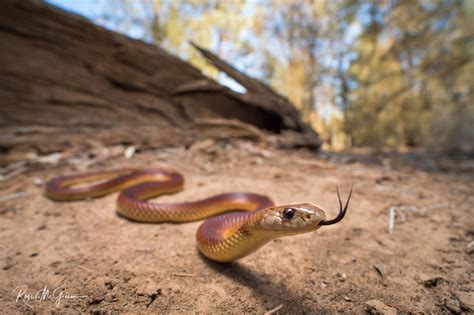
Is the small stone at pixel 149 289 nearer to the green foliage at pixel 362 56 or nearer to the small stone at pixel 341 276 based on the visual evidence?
the small stone at pixel 341 276

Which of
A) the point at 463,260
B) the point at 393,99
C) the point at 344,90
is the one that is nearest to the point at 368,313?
the point at 463,260

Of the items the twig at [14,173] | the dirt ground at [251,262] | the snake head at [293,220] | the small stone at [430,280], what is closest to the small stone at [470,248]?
the dirt ground at [251,262]

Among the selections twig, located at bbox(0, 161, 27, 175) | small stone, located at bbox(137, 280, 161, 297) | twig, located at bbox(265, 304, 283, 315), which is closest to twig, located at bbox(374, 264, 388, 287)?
twig, located at bbox(265, 304, 283, 315)

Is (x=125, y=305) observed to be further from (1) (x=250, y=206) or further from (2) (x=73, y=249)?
(1) (x=250, y=206)

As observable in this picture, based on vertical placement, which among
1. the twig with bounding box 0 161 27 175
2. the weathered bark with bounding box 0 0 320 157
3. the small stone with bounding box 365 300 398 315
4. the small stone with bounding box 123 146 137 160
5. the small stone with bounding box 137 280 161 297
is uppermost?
the weathered bark with bounding box 0 0 320 157

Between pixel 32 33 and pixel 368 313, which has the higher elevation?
pixel 32 33

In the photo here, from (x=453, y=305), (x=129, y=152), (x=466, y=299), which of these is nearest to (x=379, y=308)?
(x=453, y=305)

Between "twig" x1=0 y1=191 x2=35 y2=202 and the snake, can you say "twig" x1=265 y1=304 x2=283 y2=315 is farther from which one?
"twig" x1=0 y1=191 x2=35 y2=202
